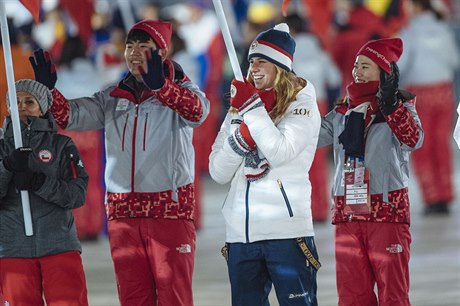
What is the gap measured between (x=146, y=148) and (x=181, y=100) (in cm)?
36

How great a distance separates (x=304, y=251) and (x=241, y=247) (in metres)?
0.31

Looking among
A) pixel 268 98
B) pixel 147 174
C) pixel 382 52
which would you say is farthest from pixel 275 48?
pixel 147 174

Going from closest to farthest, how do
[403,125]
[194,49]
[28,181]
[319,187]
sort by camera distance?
1. [28,181]
2. [403,125]
3. [319,187]
4. [194,49]

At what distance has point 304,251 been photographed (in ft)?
23.9

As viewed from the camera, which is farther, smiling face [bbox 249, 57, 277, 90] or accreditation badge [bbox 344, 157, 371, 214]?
accreditation badge [bbox 344, 157, 371, 214]

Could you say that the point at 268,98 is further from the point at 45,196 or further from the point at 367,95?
the point at 45,196

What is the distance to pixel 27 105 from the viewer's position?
780 cm

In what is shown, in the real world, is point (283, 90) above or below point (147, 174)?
above

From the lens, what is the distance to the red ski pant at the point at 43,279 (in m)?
7.59

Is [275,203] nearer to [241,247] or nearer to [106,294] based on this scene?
[241,247]

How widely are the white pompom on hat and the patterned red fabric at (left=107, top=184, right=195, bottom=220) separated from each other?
93cm

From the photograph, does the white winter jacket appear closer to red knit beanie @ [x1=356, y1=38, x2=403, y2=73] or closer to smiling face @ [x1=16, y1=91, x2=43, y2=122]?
red knit beanie @ [x1=356, y1=38, x2=403, y2=73]

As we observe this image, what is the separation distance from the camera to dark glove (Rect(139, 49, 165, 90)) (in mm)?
7555

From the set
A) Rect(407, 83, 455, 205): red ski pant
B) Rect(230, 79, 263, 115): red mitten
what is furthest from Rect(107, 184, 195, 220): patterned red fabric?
Rect(407, 83, 455, 205): red ski pant
